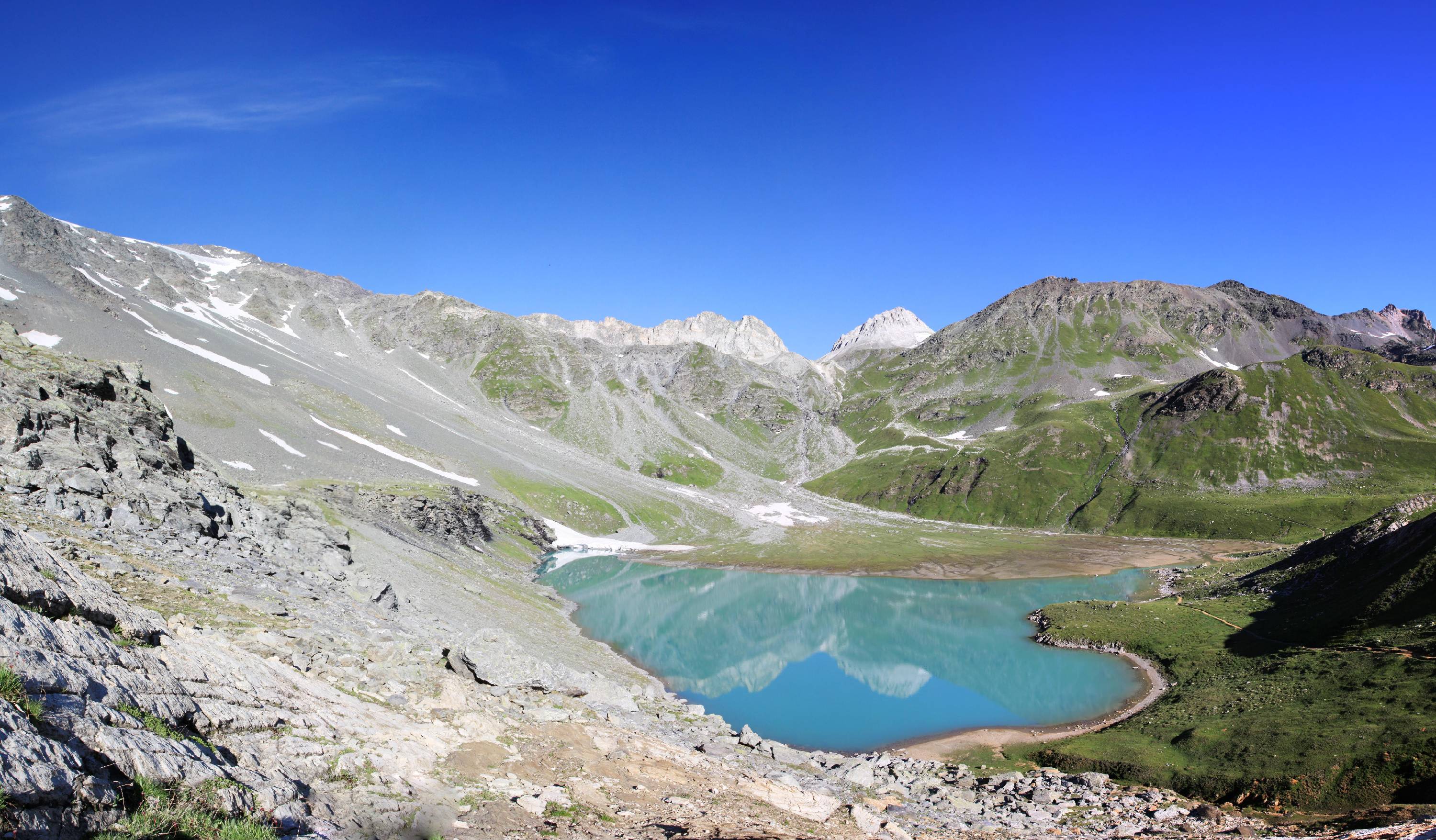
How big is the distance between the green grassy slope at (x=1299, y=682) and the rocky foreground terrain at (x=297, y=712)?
16.5 ft

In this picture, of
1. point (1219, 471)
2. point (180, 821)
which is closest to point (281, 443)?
point (180, 821)

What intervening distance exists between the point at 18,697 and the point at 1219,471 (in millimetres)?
221126

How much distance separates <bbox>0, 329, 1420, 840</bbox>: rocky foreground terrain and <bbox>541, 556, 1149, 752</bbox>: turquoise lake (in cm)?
1297

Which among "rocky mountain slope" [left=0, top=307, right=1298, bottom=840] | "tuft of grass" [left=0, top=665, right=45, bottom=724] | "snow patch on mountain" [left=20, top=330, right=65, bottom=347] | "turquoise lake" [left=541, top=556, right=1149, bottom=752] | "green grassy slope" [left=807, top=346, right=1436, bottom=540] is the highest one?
"green grassy slope" [left=807, top=346, right=1436, bottom=540]

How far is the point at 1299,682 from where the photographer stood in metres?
Answer: 43.3

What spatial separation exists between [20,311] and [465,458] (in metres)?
85.5

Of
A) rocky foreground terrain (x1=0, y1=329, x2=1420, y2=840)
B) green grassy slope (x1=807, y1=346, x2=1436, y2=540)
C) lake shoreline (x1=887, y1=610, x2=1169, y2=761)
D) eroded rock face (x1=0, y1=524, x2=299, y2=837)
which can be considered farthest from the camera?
green grassy slope (x1=807, y1=346, x2=1436, y2=540)

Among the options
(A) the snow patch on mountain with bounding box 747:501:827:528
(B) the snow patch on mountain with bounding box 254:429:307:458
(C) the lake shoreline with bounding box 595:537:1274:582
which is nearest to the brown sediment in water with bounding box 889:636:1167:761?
(C) the lake shoreline with bounding box 595:537:1274:582

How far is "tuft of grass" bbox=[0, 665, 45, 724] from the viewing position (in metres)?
9.31

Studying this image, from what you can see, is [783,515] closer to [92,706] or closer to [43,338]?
[43,338]

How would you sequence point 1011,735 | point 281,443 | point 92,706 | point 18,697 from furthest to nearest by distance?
point 281,443 → point 1011,735 → point 92,706 → point 18,697

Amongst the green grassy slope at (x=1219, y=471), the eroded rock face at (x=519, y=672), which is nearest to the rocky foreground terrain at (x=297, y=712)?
the eroded rock face at (x=519, y=672)

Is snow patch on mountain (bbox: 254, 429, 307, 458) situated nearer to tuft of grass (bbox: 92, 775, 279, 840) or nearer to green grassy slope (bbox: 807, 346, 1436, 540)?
tuft of grass (bbox: 92, 775, 279, 840)

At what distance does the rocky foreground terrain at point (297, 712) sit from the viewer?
10.8 meters
